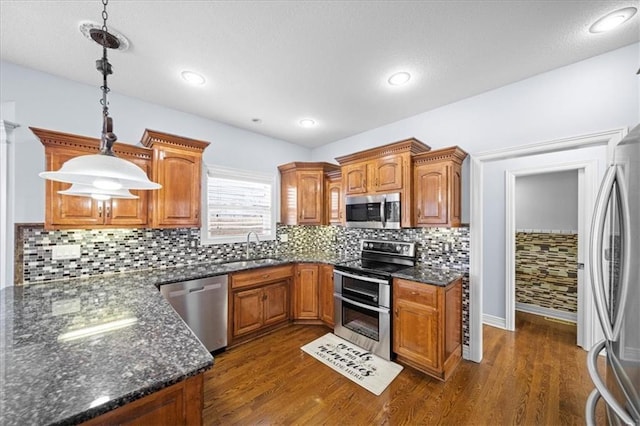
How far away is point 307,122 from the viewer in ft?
11.2

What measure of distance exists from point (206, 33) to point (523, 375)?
4045 millimetres

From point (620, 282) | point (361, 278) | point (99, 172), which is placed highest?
point (99, 172)

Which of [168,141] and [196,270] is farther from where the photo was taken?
[196,270]

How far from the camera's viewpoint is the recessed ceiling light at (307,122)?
3331 mm

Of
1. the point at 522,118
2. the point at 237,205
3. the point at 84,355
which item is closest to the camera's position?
the point at 84,355

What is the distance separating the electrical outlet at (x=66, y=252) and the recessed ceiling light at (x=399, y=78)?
136 inches

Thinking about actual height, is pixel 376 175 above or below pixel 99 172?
above

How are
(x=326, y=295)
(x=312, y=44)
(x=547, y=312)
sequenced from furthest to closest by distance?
1. (x=547, y=312)
2. (x=326, y=295)
3. (x=312, y=44)

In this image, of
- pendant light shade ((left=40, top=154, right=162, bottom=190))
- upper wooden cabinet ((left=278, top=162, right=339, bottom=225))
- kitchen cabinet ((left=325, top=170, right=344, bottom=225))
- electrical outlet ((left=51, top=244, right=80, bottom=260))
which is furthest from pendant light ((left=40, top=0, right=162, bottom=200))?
kitchen cabinet ((left=325, top=170, right=344, bottom=225))

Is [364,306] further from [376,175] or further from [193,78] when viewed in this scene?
[193,78]

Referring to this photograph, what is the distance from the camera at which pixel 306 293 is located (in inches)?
137

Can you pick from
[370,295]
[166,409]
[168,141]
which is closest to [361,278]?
[370,295]

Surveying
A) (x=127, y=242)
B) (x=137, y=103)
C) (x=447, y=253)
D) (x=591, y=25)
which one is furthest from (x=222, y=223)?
(x=591, y=25)

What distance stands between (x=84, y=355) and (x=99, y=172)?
0.81 meters
